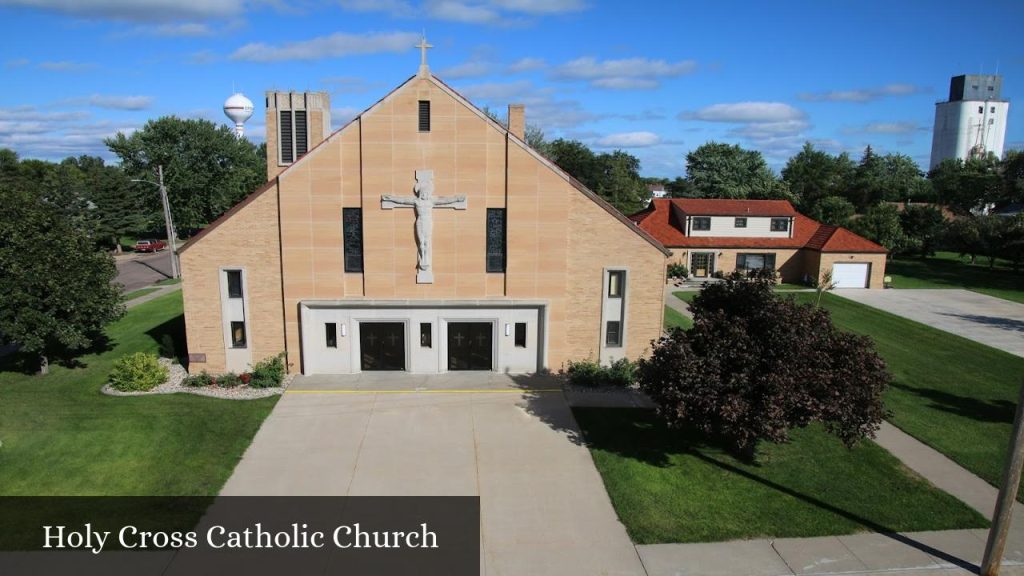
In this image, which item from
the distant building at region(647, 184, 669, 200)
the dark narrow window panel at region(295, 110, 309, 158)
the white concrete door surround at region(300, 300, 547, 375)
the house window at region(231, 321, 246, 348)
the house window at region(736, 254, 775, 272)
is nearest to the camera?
the white concrete door surround at region(300, 300, 547, 375)

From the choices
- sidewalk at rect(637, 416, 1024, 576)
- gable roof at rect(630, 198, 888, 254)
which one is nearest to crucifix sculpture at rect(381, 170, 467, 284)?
sidewalk at rect(637, 416, 1024, 576)

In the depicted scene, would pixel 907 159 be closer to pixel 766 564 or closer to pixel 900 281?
pixel 900 281

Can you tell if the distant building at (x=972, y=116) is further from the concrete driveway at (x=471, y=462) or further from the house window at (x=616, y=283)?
the concrete driveway at (x=471, y=462)

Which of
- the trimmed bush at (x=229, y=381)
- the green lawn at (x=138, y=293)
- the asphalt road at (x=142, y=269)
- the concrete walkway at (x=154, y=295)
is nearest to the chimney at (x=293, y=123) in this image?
the trimmed bush at (x=229, y=381)

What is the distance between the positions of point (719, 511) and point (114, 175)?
76825mm

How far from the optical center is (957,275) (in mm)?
56938

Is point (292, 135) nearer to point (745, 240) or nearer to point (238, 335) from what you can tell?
point (238, 335)

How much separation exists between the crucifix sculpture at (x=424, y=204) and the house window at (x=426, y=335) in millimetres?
2700

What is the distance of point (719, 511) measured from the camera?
1602 centimetres

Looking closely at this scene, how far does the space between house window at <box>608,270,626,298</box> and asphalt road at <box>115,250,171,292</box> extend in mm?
39483

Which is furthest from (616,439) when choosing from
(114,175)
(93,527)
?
(114,175)

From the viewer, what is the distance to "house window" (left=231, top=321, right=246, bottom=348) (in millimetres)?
25609

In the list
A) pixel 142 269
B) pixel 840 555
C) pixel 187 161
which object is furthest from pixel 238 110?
pixel 840 555

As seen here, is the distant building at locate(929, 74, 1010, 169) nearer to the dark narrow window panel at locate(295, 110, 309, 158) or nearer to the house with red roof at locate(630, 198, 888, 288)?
the house with red roof at locate(630, 198, 888, 288)
